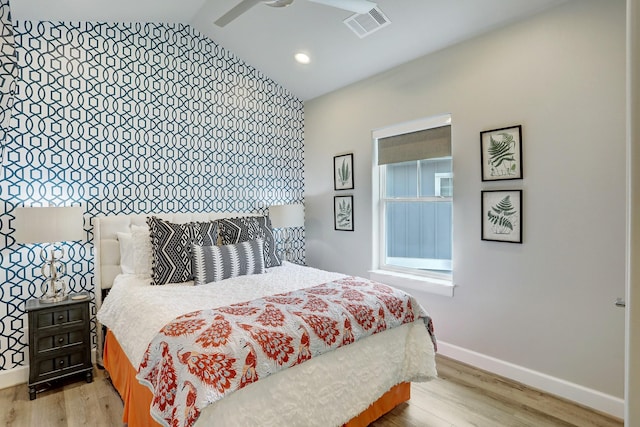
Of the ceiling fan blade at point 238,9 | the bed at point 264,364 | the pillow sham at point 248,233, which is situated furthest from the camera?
the pillow sham at point 248,233

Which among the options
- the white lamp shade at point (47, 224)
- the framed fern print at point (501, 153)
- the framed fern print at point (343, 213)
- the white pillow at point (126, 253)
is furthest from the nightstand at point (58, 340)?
the framed fern print at point (501, 153)

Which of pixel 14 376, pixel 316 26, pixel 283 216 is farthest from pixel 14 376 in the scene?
pixel 316 26

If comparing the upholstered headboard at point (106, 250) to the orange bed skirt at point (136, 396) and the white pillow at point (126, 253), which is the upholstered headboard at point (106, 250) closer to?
the white pillow at point (126, 253)

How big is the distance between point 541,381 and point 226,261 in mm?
2507

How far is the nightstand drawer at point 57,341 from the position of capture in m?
2.54

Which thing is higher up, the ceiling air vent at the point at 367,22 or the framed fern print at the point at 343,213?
the ceiling air vent at the point at 367,22

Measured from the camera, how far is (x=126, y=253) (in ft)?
9.73

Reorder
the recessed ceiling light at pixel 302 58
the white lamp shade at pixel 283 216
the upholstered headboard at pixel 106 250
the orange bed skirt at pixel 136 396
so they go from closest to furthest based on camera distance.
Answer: the orange bed skirt at pixel 136 396, the upholstered headboard at pixel 106 250, the recessed ceiling light at pixel 302 58, the white lamp shade at pixel 283 216

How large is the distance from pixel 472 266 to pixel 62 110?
363cm

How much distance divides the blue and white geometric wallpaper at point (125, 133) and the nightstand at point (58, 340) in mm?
423

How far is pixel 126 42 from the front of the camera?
3.23 metres

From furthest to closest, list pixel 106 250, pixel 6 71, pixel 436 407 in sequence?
pixel 106 250, pixel 6 71, pixel 436 407

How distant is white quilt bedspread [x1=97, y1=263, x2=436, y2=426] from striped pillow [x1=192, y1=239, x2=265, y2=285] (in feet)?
0.29

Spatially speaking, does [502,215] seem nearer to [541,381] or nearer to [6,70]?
[541,381]
